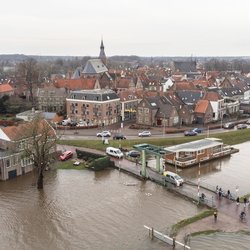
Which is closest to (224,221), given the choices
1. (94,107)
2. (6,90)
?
(94,107)

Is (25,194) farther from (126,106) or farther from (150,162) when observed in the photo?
(126,106)

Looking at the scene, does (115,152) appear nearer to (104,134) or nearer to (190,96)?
(104,134)

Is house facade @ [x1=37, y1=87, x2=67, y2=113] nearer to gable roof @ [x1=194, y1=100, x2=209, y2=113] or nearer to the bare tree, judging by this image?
gable roof @ [x1=194, y1=100, x2=209, y2=113]

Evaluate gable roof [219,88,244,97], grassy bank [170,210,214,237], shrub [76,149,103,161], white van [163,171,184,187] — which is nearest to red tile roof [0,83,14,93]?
gable roof [219,88,244,97]

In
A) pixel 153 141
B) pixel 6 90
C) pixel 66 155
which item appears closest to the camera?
pixel 66 155

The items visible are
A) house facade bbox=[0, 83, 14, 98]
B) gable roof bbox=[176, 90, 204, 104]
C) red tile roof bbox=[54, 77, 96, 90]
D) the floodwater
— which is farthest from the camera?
house facade bbox=[0, 83, 14, 98]

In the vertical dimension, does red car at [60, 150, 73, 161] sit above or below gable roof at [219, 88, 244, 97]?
below
